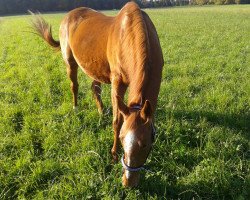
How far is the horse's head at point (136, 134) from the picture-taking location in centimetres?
290

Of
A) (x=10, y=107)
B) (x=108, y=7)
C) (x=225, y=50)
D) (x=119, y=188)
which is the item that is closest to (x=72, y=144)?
(x=119, y=188)

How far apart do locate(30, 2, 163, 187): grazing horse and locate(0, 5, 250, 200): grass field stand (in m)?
0.51

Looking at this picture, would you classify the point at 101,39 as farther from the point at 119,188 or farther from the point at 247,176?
the point at 247,176

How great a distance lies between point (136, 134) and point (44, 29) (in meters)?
5.65

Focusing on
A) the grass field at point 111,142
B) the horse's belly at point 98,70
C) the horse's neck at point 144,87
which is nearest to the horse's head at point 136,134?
the horse's neck at point 144,87

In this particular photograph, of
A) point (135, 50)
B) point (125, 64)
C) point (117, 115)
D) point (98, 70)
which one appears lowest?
point (117, 115)

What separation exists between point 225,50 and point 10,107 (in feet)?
30.3

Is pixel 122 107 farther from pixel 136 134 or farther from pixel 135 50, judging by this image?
pixel 135 50

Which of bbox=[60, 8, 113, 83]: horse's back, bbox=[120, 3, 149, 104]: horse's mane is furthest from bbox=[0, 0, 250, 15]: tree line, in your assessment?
bbox=[120, 3, 149, 104]: horse's mane

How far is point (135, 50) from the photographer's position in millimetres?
3627

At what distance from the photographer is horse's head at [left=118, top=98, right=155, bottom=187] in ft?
9.51

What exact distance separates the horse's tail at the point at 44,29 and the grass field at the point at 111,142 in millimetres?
1081

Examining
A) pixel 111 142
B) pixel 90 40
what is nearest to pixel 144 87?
pixel 111 142

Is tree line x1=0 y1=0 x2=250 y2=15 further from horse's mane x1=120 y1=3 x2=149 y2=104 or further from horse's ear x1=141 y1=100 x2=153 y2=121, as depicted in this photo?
horse's ear x1=141 y1=100 x2=153 y2=121
